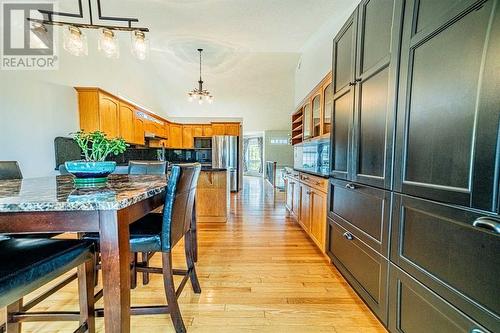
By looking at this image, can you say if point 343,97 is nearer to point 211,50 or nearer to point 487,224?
point 487,224

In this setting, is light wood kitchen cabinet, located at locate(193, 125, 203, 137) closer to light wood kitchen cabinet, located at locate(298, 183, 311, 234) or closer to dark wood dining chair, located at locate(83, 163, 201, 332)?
light wood kitchen cabinet, located at locate(298, 183, 311, 234)

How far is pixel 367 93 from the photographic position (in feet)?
4.86

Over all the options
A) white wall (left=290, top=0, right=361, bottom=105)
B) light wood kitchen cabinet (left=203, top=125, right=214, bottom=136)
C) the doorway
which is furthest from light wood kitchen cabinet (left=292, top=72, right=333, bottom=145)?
the doorway

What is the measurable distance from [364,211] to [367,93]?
0.79m

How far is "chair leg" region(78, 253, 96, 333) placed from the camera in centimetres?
104

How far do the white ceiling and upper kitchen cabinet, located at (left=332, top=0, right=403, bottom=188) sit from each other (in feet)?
4.70

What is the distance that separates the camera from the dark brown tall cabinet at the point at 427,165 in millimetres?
727

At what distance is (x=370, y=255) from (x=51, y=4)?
4.28m

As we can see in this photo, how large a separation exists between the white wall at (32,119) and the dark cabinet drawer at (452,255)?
368cm

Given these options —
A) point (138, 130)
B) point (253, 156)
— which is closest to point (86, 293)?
point (138, 130)

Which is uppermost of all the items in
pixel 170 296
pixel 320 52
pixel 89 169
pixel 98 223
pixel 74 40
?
pixel 320 52

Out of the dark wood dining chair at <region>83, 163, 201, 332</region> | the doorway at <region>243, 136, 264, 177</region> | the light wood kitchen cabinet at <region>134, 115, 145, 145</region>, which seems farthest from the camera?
the doorway at <region>243, 136, 264, 177</region>

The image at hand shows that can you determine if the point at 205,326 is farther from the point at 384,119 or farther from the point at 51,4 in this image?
the point at 51,4

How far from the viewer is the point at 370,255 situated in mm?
1398
